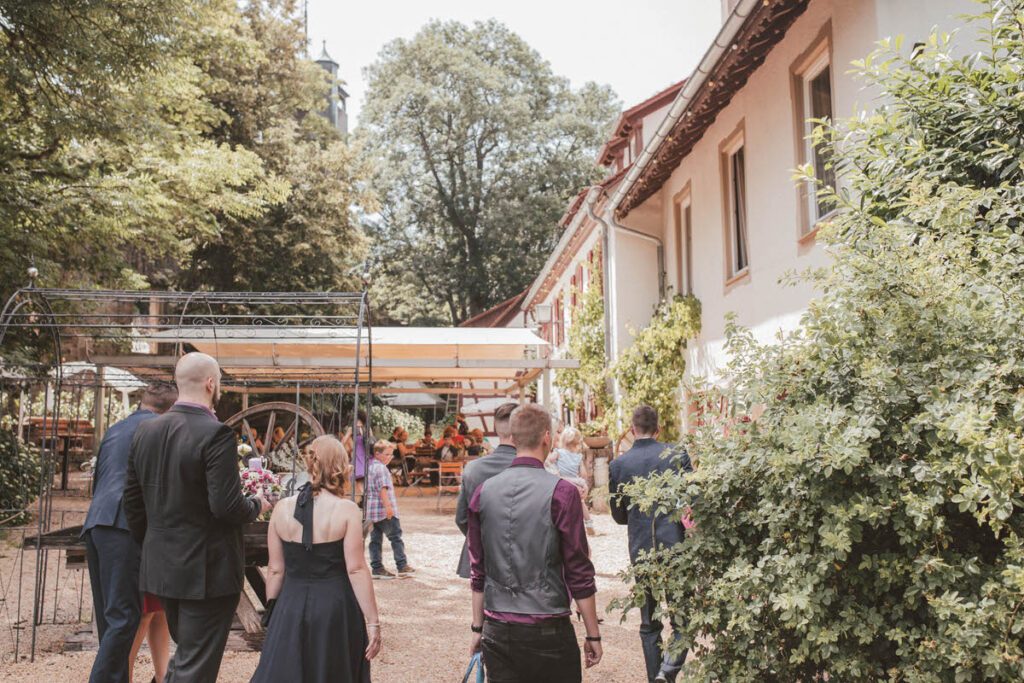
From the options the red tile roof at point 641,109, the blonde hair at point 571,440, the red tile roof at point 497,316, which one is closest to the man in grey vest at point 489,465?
the blonde hair at point 571,440

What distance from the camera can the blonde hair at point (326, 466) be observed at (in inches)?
168

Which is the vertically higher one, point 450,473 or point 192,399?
point 192,399

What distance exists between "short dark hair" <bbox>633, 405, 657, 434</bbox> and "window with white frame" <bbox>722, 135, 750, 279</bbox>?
593cm

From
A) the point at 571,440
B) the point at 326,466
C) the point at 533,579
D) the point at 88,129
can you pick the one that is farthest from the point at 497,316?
the point at 533,579

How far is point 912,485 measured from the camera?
367 centimetres

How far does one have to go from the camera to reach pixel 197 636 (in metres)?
4.32

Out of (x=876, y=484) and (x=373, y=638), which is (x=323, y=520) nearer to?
(x=373, y=638)

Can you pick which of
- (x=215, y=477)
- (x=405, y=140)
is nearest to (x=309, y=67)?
(x=405, y=140)

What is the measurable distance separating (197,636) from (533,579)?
166 centimetres

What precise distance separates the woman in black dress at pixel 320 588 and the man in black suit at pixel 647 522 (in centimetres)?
170

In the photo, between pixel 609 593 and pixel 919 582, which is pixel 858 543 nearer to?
pixel 919 582

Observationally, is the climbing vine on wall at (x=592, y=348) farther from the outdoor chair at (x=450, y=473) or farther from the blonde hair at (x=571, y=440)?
the blonde hair at (x=571, y=440)

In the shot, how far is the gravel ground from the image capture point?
253 inches

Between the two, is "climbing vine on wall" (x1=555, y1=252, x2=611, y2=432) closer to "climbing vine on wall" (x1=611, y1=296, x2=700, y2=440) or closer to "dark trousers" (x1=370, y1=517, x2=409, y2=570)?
"climbing vine on wall" (x1=611, y1=296, x2=700, y2=440)
